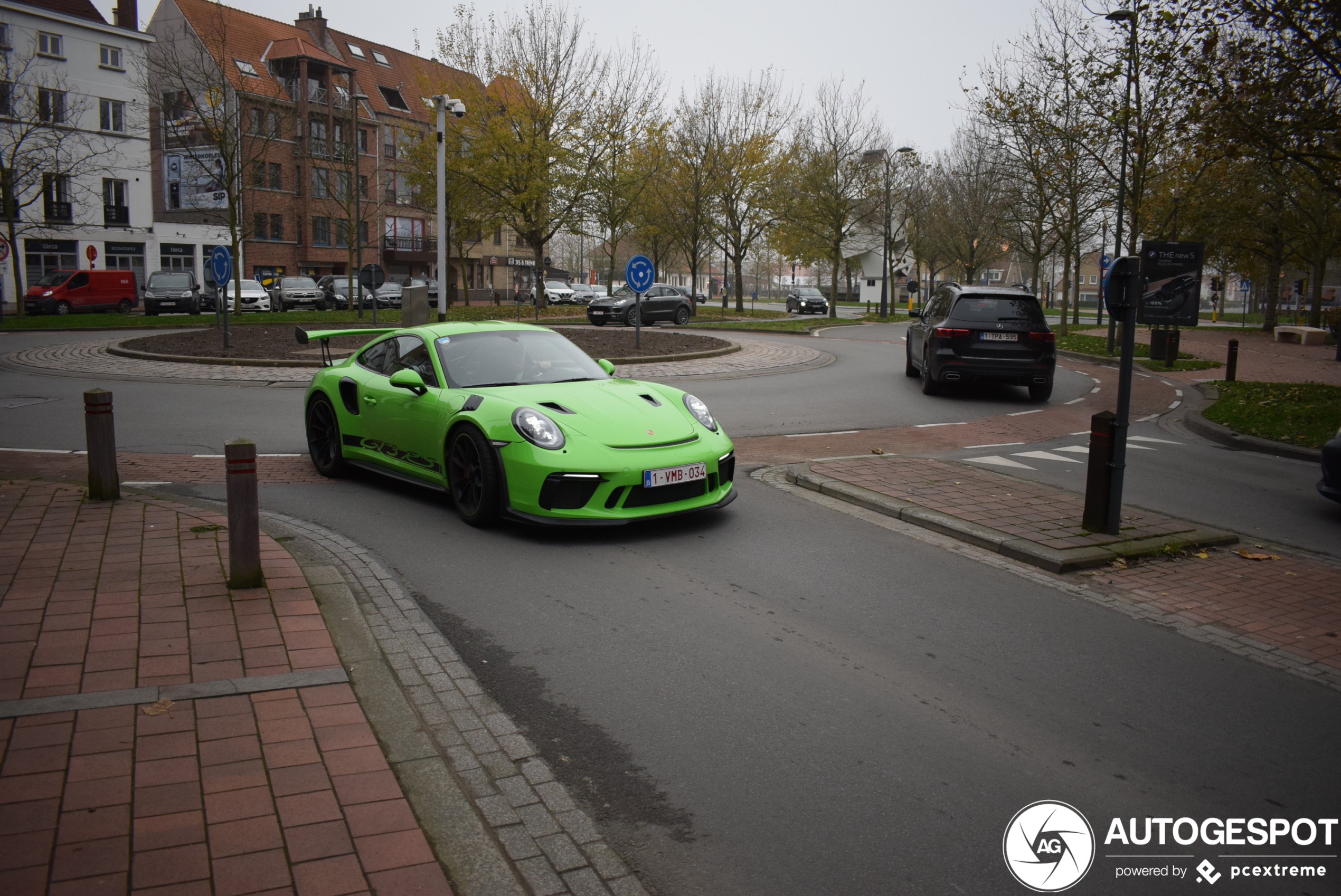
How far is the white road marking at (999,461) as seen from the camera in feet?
32.4

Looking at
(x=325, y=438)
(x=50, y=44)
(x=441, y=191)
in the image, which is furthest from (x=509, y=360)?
(x=50, y=44)

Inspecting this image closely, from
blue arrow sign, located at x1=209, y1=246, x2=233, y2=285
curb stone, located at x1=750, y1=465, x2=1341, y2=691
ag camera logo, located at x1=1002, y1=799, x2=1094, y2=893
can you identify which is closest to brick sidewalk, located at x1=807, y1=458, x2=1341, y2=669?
curb stone, located at x1=750, y1=465, x2=1341, y2=691

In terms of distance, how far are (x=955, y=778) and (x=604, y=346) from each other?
18.7 m

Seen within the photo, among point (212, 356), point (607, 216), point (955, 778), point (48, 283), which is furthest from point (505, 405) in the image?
point (48, 283)

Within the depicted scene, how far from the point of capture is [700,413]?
24.3 feet

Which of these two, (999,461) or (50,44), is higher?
(50,44)

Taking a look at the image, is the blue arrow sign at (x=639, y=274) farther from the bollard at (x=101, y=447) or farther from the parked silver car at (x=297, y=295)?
the parked silver car at (x=297, y=295)

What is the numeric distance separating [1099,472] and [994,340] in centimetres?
883

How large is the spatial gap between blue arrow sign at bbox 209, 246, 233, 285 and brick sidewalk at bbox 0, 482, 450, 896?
57.7ft

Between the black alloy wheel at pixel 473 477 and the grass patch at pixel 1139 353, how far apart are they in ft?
51.1

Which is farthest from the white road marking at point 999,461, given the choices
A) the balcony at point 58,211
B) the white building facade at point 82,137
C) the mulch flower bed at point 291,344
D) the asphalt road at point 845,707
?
the balcony at point 58,211

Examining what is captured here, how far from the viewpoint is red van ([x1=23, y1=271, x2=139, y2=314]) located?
39594 millimetres

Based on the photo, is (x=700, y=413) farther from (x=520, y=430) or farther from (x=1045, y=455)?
(x=1045, y=455)

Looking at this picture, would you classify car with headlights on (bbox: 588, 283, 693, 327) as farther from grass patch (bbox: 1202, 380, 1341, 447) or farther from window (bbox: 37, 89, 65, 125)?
grass patch (bbox: 1202, 380, 1341, 447)
